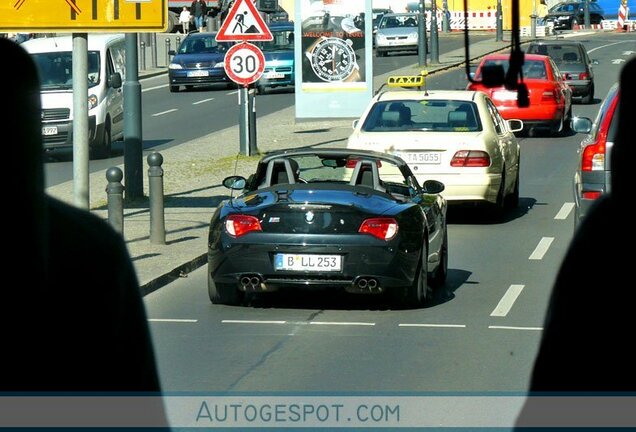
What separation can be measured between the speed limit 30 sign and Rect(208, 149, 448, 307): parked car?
34.4ft

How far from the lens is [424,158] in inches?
691

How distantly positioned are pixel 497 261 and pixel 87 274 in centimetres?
1304

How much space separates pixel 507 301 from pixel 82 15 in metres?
4.98

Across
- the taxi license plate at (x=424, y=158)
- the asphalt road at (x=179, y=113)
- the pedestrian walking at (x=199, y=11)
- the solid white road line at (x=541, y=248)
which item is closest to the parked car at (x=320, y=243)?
the solid white road line at (x=541, y=248)

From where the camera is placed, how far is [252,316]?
1154 centimetres

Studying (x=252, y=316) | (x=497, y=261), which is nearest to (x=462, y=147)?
(x=497, y=261)

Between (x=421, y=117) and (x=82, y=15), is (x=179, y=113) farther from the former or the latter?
(x=82, y=15)

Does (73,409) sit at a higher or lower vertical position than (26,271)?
lower

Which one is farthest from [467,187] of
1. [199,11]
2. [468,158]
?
[199,11]

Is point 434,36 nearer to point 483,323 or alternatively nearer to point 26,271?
point 483,323

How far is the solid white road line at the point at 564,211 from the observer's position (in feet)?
60.5

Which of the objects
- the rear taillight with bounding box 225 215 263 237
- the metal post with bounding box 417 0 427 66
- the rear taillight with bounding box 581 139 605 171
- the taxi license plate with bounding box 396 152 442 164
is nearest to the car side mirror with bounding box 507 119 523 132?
the taxi license plate with bounding box 396 152 442 164

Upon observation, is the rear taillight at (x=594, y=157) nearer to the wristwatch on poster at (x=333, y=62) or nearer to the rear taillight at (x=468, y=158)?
the rear taillight at (x=468, y=158)

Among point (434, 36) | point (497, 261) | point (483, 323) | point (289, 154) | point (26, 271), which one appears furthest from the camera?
point (434, 36)
